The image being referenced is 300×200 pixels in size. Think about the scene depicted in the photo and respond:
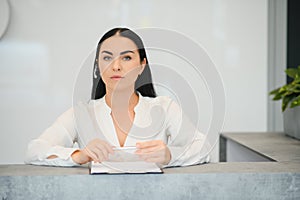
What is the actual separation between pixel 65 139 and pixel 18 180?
0.96 ft

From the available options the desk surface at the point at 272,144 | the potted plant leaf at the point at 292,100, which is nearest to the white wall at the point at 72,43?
the desk surface at the point at 272,144

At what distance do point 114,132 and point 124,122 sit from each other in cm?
5

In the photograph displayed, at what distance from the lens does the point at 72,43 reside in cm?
263

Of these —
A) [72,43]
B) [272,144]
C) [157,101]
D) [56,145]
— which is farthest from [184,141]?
[72,43]

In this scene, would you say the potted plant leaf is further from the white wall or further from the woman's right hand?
the woman's right hand

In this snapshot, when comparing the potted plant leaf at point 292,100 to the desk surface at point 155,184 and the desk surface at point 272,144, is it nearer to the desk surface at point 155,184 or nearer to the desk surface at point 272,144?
the desk surface at point 272,144

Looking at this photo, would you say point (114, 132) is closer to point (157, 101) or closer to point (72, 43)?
point (157, 101)

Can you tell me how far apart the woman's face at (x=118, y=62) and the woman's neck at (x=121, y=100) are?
4 centimetres

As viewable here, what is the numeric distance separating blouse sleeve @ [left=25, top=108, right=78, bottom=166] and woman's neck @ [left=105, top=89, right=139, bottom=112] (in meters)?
0.12

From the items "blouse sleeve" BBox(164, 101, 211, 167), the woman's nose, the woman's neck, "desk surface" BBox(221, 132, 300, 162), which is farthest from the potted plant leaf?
the woman's nose

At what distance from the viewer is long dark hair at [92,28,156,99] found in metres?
1.32

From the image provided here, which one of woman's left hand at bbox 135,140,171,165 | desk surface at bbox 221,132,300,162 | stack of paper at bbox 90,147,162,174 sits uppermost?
woman's left hand at bbox 135,140,171,165

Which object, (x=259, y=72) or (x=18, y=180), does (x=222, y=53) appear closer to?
(x=259, y=72)

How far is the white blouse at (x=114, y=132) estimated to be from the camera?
A: 3.83 feet
